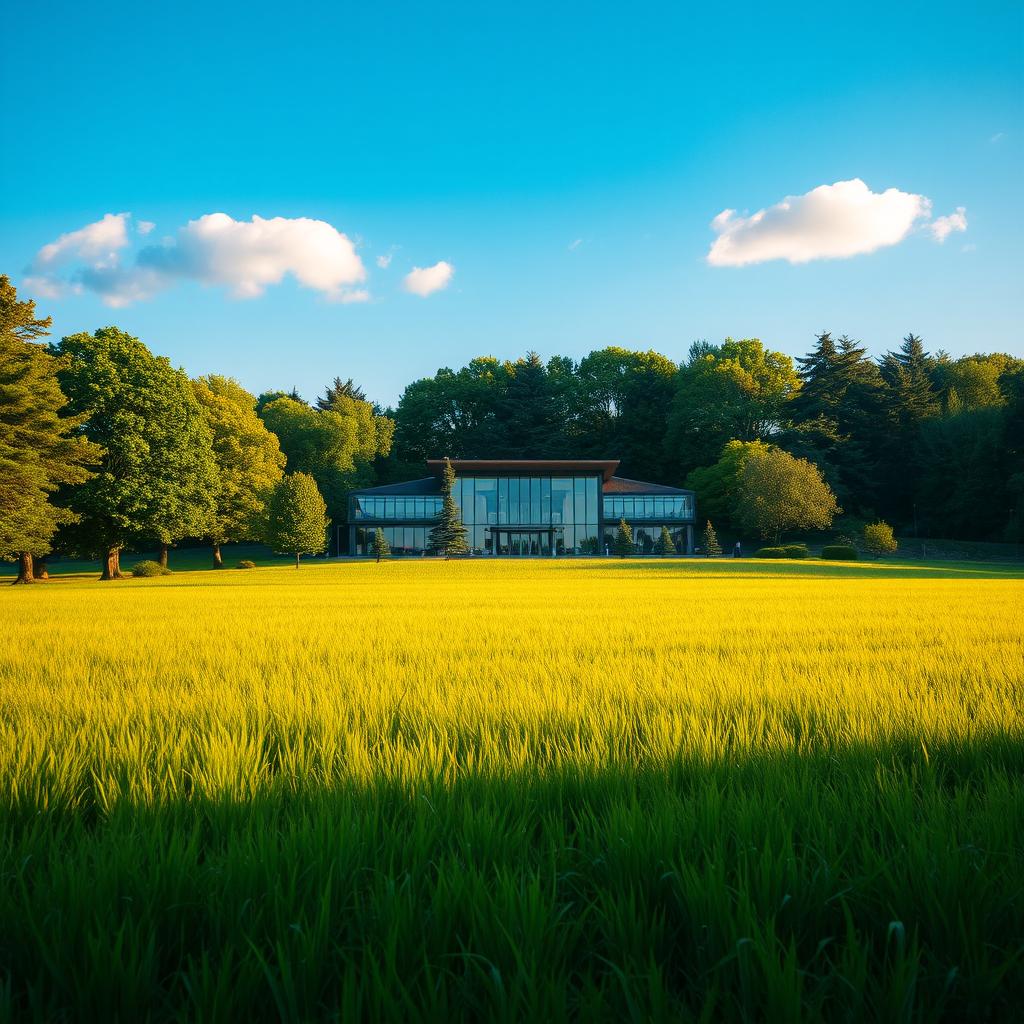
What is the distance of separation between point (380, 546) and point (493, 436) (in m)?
28.9

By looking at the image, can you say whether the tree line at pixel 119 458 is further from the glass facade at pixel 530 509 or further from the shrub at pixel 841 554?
the shrub at pixel 841 554

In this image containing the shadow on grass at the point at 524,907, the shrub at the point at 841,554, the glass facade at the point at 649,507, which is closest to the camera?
the shadow on grass at the point at 524,907

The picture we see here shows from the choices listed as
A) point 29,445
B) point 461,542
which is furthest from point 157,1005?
point 461,542

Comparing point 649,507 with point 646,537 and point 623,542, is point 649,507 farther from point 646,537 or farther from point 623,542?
point 623,542

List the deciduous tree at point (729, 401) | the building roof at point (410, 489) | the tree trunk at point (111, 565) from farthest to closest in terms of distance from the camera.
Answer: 1. the deciduous tree at point (729, 401)
2. the building roof at point (410, 489)
3. the tree trunk at point (111, 565)

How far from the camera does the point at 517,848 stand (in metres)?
2.10

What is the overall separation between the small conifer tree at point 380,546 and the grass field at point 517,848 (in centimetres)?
4953

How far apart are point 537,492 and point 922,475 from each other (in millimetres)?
39355

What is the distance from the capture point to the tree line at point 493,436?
2959cm

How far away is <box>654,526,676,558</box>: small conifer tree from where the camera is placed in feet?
206

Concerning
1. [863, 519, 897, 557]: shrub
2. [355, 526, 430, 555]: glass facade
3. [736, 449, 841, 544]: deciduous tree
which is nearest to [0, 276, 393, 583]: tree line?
[355, 526, 430, 555]: glass facade

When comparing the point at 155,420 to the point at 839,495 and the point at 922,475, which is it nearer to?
the point at 839,495

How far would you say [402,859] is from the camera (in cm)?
202

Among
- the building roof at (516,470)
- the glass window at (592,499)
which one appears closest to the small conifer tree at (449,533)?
Result: the building roof at (516,470)
